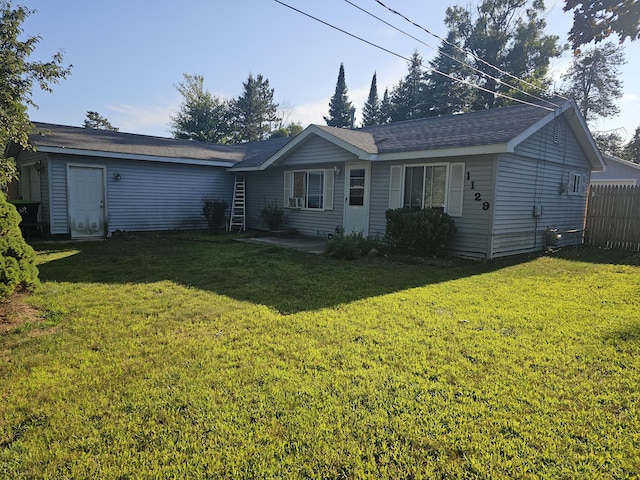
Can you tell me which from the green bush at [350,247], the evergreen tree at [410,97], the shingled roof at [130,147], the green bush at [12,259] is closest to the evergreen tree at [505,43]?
the evergreen tree at [410,97]

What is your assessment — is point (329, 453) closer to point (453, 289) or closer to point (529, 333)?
point (529, 333)

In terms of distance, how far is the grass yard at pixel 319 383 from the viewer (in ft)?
7.34

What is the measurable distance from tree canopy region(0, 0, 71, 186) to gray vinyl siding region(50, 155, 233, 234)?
142 centimetres

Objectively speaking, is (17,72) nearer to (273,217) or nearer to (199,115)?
(273,217)

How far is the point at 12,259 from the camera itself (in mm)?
4949

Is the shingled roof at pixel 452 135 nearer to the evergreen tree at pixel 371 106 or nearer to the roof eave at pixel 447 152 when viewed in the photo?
the roof eave at pixel 447 152

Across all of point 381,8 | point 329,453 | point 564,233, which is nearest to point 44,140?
point 381,8

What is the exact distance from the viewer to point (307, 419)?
2604 millimetres

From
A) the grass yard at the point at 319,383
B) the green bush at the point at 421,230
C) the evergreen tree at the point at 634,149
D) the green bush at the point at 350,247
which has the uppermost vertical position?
the evergreen tree at the point at 634,149

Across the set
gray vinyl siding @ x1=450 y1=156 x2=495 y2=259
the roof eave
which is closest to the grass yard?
gray vinyl siding @ x1=450 y1=156 x2=495 y2=259

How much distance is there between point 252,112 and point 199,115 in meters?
6.79

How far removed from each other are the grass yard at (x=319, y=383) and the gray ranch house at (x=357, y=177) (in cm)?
388

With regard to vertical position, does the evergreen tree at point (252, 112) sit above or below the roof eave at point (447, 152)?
above

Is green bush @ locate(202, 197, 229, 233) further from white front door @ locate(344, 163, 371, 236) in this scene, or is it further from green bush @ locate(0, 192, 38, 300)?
green bush @ locate(0, 192, 38, 300)
